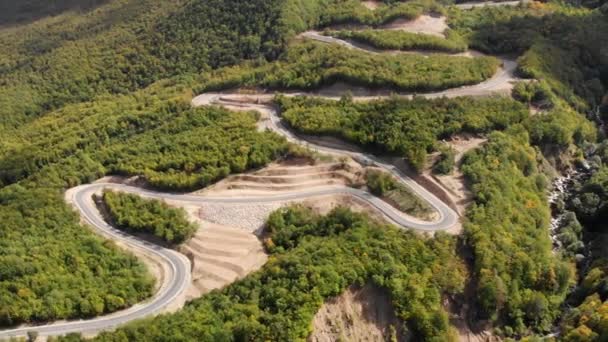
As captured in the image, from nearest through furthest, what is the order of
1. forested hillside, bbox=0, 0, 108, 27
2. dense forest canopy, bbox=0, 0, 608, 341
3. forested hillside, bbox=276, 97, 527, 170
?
dense forest canopy, bbox=0, 0, 608, 341
forested hillside, bbox=276, 97, 527, 170
forested hillside, bbox=0, 0, 108, 27

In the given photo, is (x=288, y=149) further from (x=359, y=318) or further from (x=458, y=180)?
(x=359, y=318)

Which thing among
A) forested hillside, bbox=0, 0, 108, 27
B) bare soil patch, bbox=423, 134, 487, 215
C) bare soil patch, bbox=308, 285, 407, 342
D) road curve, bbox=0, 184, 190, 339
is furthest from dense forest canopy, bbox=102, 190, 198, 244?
forested hillside, bbox=0, 0, 108, 27

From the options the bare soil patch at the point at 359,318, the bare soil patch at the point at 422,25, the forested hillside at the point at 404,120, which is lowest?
the bare soil patch at the point at 359,318

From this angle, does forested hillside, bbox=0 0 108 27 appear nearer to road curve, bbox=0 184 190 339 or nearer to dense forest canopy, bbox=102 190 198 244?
road curve, bbox=0 184 190 339

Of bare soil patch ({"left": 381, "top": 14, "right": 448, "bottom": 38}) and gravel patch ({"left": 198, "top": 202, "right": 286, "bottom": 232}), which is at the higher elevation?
bare soil patch ({"left": 381, "top": 14, "right": 448, "bottom": 38})

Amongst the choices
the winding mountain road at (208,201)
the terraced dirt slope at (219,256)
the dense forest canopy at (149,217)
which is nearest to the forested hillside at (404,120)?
the winding mountain road at (208,201)

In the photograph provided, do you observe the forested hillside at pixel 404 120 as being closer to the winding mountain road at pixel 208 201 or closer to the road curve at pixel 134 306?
the winding mountain road at pixel 208 201

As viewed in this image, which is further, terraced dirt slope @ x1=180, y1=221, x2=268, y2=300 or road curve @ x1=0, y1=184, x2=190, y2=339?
terraced dirt slope @ x1=180, y1=221, x2=268, y2=300

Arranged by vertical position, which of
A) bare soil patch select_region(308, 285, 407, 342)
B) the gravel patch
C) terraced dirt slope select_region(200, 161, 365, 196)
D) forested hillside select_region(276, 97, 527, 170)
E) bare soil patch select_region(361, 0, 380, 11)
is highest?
bare soil patch select_region(361, 0, 380, 11)

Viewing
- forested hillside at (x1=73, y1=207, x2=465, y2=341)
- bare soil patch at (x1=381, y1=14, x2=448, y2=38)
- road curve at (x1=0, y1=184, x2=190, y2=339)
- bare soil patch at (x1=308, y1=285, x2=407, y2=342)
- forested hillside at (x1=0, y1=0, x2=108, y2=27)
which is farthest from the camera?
forested hillside at (x1=0, y1=0, x2=108, y2=27)
